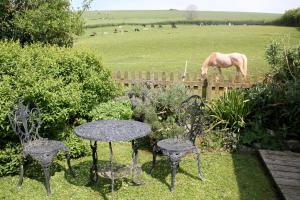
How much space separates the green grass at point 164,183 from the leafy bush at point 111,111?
3.71ft

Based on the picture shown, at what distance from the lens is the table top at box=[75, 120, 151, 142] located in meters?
5.25

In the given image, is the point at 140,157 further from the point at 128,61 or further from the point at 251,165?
the point at 128,61

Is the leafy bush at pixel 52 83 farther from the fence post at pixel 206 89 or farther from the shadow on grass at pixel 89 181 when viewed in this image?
the fence post at pixel 206 89

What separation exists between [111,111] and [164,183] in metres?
2.66

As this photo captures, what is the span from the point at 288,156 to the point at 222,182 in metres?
1.64

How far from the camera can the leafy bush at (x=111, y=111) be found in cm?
802

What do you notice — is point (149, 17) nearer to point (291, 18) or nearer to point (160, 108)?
point (291, 18)

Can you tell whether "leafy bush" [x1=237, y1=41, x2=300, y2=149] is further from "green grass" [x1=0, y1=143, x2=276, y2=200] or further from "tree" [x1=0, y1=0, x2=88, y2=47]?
"tree" [x1=0, y1=0, x2=88, y2=47]

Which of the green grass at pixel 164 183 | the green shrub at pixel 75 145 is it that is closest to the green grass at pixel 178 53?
the green grass at pixel 164 183

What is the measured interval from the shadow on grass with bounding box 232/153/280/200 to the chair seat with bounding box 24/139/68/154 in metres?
3.05

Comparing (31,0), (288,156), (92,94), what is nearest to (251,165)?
(288,156)

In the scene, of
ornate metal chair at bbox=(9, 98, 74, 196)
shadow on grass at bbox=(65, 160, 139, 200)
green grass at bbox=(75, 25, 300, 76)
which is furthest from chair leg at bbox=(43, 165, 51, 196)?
green grass at bbox=(75, 25, 300, 76)

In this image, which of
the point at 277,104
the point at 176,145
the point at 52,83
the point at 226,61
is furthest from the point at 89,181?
the point at 226,61

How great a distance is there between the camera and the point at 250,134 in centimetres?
776
